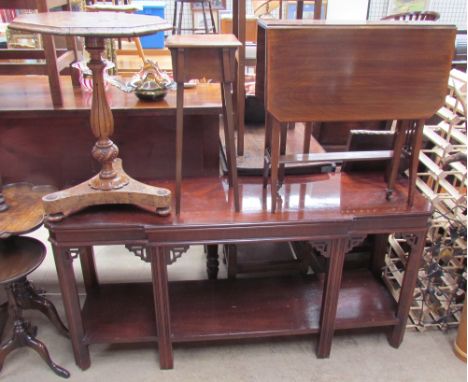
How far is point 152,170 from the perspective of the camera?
194 cm

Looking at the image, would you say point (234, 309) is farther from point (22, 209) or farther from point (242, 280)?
point (22, 209)

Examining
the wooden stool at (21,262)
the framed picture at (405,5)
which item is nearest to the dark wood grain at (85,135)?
the wooden stool at (21,262)

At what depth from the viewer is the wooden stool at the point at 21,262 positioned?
1.68m

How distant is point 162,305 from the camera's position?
1.71 meters

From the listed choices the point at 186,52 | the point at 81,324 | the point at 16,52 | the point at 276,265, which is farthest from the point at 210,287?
the point at 16,52

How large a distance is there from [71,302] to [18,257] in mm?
316

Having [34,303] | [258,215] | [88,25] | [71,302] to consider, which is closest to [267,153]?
[258,215]

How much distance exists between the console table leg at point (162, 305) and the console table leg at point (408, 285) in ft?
3.25

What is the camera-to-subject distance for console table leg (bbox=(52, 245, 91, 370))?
163 centimetres

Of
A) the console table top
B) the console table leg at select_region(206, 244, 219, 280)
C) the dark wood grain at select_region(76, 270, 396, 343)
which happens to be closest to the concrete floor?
the dark wood grain at select_region(76, 270, 396, 343)

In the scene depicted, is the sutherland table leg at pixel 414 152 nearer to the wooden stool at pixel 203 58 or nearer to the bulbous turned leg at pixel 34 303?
the wooden stool at pixel 203 58

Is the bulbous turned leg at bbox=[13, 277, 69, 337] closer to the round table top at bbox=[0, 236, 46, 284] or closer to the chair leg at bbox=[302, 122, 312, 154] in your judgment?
the round table top at bbox=[0, 236, 46, 284]

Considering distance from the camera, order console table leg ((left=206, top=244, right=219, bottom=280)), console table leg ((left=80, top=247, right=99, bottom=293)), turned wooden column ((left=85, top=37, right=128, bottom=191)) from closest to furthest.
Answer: turned wooden column ((left=85, top=37, right=128, bottom=191)) → console table leg ((left=80, top=247, right=99, bottom=293)) → console table leg ((left=206, top=244, right=219, bottom=280))

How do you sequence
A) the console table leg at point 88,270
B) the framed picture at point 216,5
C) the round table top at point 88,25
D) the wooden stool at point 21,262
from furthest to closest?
the framed picture at point 216,5 < the console table leg at point 88,270 < the wooden stool at point 21,262 < the round table top at point 88,25
